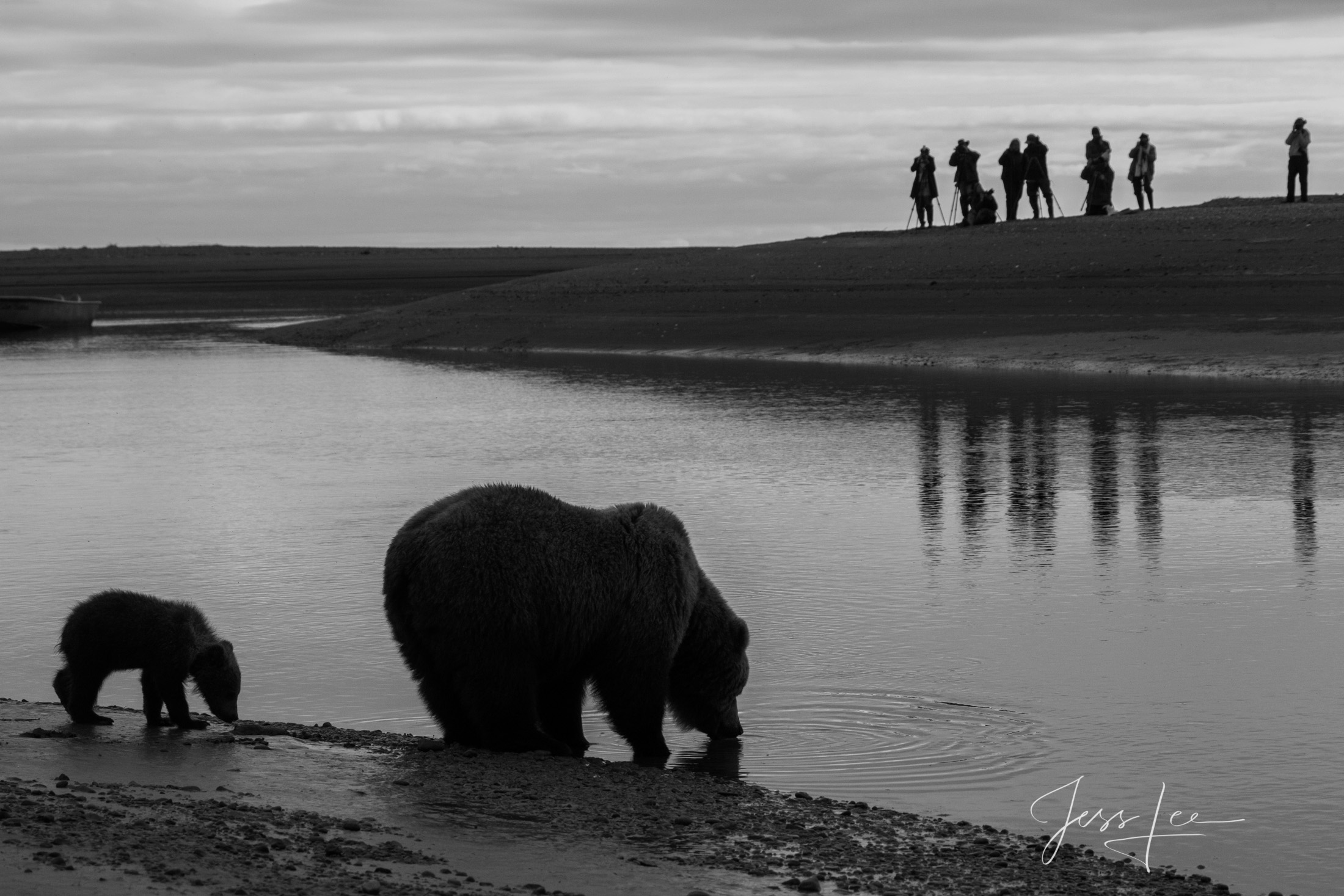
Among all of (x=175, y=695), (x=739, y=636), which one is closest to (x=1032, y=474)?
(x=739, y=636)

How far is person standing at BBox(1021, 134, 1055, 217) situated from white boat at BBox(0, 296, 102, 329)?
2313 centimetres

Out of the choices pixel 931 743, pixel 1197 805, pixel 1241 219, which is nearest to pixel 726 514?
pixel 931 743

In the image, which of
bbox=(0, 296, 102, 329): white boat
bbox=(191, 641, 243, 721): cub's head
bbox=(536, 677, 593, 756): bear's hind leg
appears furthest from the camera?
bbox=(0, 296, 102, 329): white boat

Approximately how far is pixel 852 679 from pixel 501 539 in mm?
1992

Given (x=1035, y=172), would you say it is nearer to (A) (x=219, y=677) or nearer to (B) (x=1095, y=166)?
(B) (x=1095, y=166)

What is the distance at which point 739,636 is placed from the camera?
7.06 meters

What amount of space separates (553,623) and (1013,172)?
97.3 ft

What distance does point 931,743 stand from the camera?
6.75m

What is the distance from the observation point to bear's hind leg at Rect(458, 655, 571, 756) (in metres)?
6.50

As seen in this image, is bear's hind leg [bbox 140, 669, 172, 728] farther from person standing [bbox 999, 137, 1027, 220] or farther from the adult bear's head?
person standing [bbox 999, 137, 1027, 220]

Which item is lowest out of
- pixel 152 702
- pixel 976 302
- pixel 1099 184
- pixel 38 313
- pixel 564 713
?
pixel 564 713
